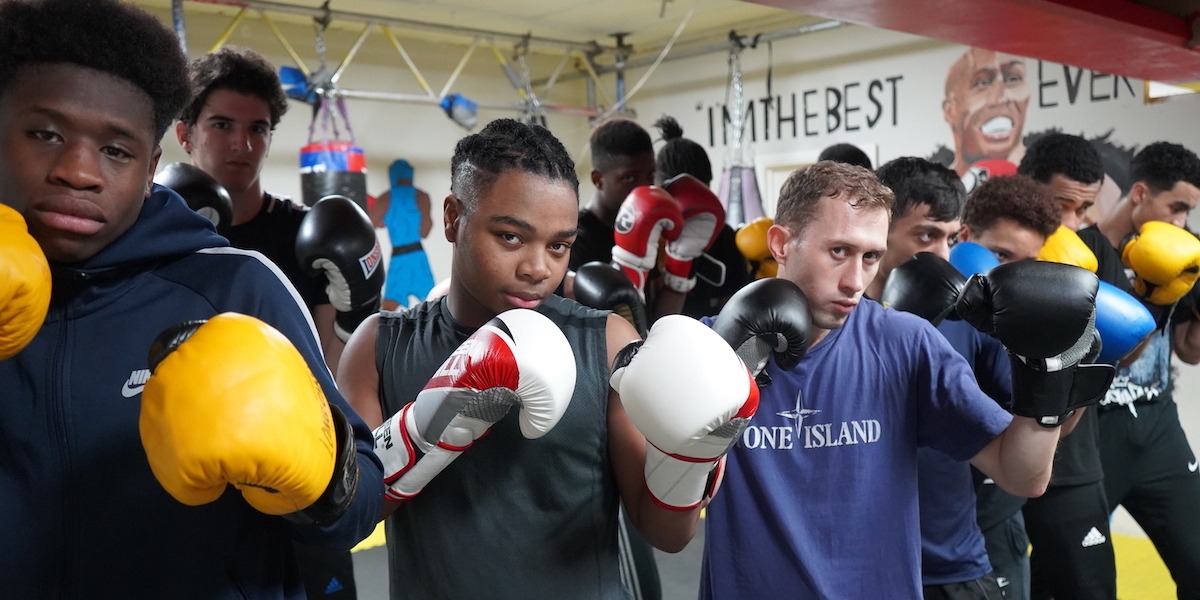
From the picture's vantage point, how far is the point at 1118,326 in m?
1.70

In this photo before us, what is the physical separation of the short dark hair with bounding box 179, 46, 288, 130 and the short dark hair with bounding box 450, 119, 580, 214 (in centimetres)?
120

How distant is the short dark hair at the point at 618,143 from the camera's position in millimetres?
3416

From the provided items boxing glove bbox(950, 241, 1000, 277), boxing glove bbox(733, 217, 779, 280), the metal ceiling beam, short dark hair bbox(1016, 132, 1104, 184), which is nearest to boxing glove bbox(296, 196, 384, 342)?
boxing glove bbox(950, 241, 1000, 277)

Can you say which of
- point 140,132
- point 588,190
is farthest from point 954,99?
point 140,132

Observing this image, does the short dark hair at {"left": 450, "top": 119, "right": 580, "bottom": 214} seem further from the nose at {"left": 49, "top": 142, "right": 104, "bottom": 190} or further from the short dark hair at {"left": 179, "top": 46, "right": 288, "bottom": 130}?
the short dark hair at {"left": 179, "top": 46, "right": 288, "bottom": 130}

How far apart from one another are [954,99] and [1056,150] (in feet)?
7.76

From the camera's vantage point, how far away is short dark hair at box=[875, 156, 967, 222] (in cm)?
226

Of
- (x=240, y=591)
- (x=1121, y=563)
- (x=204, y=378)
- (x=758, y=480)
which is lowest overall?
(x=1121, y=563)

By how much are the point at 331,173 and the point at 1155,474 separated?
4.37 metres

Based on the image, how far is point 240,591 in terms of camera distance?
106cm

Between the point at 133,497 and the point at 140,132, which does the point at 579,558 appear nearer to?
the point at 133,497

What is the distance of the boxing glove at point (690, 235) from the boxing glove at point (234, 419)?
8.08ft

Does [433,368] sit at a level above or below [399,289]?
above

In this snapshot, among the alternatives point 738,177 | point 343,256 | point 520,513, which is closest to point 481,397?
point 520,513
